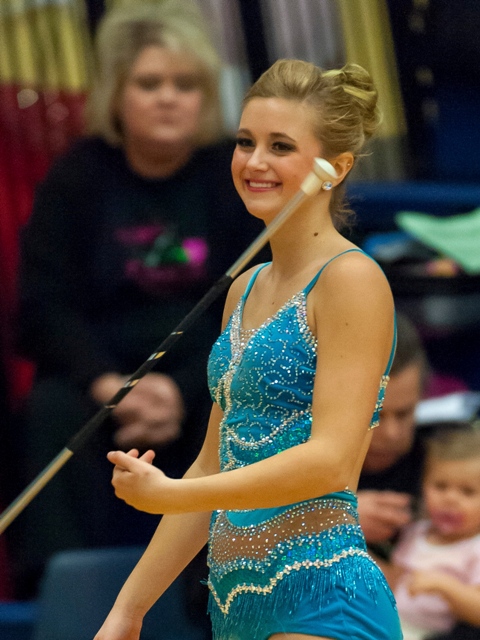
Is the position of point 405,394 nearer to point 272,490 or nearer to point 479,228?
point 479,228

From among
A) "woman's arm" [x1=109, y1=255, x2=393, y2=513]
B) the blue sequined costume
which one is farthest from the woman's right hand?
"woman's arm" [x1=109, y1=255, x2=393, y2=513]

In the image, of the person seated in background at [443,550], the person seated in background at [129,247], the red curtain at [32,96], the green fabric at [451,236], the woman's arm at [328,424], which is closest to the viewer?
the woman's arm at [328,424]

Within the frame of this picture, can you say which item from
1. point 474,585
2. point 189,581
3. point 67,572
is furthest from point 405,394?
point 67,572

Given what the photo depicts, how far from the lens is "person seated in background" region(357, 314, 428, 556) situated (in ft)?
7.92

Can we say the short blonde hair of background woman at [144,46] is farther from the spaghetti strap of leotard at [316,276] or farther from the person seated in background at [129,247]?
the spaghetti strap of leotard at [316,276]

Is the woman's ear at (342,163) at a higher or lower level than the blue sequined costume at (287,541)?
higher

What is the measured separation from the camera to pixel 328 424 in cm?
140

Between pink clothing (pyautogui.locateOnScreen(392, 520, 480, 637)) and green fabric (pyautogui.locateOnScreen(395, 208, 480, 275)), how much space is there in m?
0.90

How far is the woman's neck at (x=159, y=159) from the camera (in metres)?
2.59

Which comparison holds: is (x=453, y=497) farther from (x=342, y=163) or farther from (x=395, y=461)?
(x=342, y=163)

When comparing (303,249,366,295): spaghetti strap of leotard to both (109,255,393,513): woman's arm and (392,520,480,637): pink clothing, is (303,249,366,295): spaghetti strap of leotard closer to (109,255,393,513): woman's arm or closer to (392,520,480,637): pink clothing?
(109,255,393,513): woman's arm

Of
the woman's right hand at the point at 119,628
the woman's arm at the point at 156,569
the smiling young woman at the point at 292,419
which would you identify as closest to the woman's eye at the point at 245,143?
the smiling young woman at the point at 292,419

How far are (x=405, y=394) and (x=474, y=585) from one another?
43 cm

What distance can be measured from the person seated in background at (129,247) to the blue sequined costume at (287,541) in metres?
0.99
